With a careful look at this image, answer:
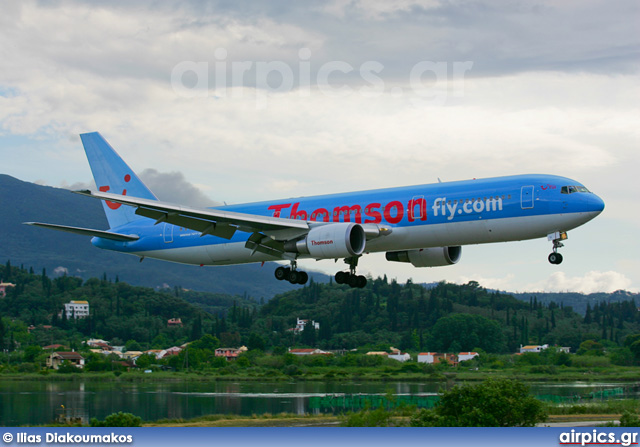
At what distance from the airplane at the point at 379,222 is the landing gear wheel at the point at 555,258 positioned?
0.17 ft

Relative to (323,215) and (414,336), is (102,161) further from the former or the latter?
(414,336)

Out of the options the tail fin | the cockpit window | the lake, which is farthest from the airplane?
the lake

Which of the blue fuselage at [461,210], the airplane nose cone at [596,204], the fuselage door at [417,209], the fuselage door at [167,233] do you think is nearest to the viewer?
the airplane nose cone at [596,204]

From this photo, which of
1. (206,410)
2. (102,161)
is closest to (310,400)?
(206,410)

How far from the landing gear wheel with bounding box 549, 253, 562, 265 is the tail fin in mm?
28357

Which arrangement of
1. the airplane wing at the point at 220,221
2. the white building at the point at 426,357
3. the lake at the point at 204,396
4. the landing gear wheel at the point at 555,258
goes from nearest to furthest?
the landing gear wheel at the point at 555,258
the airplane wing at the point at 220,221
the lake at the point at 204,396
the white building at the point at 426,357

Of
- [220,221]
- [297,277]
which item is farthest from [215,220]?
[297,277]

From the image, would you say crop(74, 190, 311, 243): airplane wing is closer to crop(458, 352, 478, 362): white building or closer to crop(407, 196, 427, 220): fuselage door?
crop(407, 196, 427, 220): fuselage door

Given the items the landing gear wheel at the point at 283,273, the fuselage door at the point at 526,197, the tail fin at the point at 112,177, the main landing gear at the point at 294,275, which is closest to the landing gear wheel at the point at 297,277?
the main landing gear at the point at 294,275

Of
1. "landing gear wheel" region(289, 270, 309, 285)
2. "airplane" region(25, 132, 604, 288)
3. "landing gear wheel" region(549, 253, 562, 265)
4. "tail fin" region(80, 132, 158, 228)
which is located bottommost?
"landing gear wheel" region(289, 270, 309, 285)

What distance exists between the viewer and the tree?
52.3 m

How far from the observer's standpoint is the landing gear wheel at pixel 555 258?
42.6m

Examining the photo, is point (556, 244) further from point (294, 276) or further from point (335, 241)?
point (294, 276)

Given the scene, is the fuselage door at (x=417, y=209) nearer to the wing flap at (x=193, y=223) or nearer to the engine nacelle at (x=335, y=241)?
the engine nacelle at (x=335, y=241)
